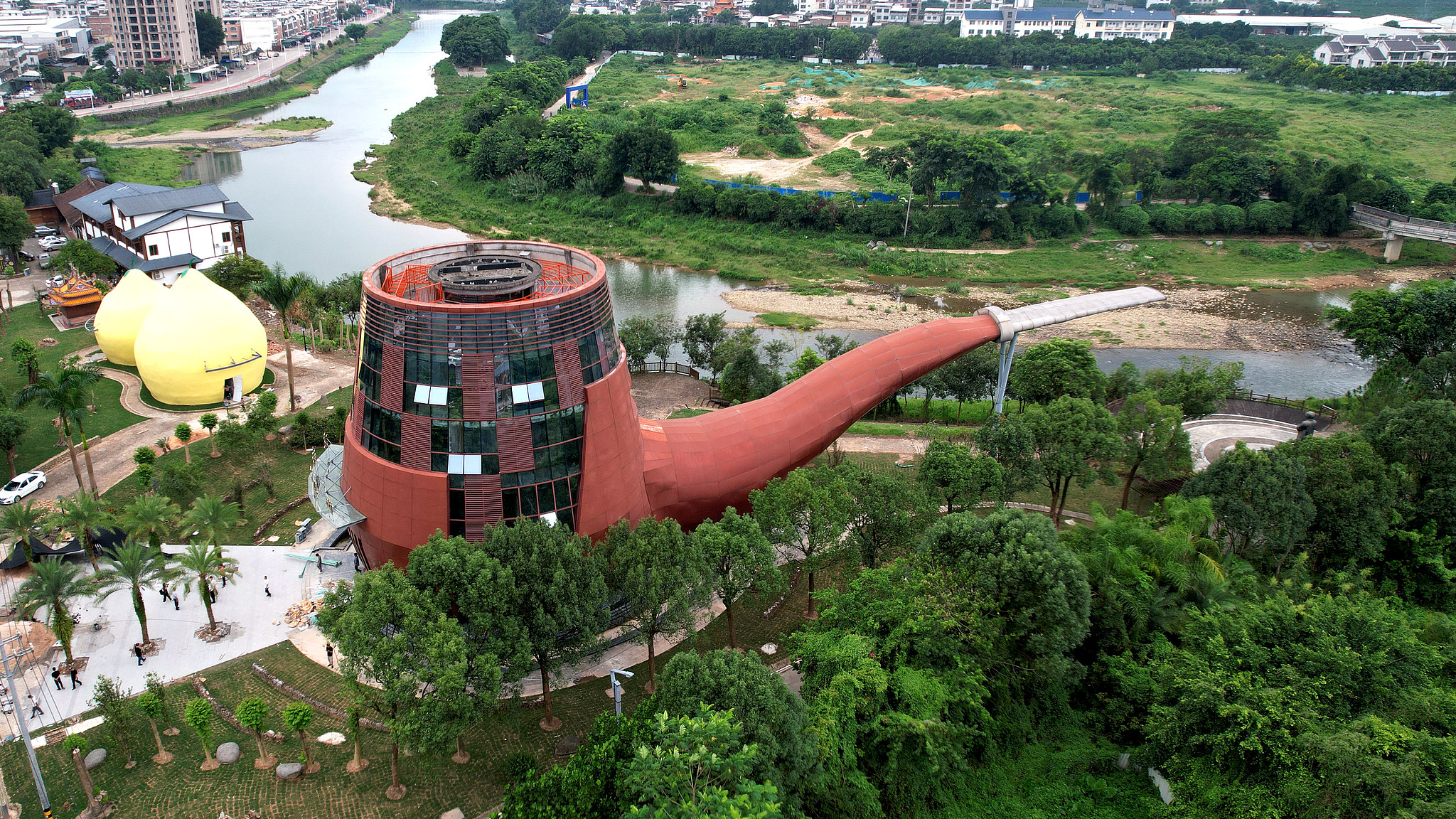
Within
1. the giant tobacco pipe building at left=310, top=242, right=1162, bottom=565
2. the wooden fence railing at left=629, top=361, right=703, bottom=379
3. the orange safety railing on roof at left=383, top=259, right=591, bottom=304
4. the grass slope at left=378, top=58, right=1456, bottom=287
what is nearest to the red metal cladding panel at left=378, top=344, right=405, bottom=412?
the giant tobacco pipe building at left=310, top=242, right=1162, bottom=565

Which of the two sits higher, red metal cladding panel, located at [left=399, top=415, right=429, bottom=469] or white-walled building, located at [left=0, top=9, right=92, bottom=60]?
white-walled building, located at [left=0, top=9, right=92, bottom=60]

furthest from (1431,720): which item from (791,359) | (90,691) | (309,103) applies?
(309,103)

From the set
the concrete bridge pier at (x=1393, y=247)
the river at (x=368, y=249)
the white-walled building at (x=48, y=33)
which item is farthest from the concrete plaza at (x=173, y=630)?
the white-walled building at (x=48, y=33)

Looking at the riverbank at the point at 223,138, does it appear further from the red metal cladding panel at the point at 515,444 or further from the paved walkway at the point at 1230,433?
the paved walkway at the point at 1230,433

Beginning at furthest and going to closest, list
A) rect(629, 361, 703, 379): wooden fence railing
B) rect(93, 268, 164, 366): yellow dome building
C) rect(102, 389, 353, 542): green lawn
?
rect(629, 361, 703, 379): wooden fence railing
rect(93, 268, 164, 366): yellow dome building
rect(102, 389, 353, 542): green lawn

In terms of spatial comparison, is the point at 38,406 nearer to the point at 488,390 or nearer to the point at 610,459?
the point at 488,390

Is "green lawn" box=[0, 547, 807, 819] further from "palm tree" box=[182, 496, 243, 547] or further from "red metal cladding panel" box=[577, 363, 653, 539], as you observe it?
"red metal cladding panel" box=[577, 363, 653, 539]
